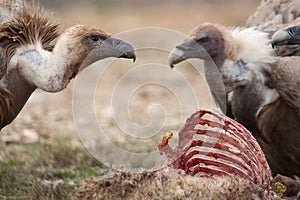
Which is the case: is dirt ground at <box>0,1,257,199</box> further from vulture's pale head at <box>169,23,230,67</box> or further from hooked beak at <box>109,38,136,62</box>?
vulture's pale head at <box>169,23,230,67</box>

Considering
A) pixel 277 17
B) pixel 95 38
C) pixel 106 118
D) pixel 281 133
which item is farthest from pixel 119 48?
pixel 106 118

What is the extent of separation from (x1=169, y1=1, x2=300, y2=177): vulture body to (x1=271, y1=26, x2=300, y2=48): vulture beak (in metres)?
0.20

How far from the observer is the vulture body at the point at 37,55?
5.15 metres

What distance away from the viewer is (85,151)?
734 cm

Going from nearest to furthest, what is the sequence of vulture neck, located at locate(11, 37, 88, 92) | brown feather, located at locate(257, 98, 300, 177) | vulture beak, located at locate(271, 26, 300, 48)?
vulture neck, located at locate(11, 37, 88, 92) → vulture beak, located at locate(271, 26, 300, 48) → brown feather, located at locate(257, 98, 300, 177)

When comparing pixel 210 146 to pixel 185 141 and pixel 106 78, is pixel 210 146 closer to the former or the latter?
pixel 185 141

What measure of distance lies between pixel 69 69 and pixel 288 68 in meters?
1.50

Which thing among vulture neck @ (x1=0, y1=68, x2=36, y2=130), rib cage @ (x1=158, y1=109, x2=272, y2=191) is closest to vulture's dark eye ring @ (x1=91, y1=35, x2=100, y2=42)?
vulture neck @ (x1=0, y1=68, x2=36, y2=130)

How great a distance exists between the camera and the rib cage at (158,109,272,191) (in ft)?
14.3

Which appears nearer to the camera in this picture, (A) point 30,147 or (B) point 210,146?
(B) point 210,146

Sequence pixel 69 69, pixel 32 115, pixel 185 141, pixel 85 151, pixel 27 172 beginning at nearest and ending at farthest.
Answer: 1. pixel 185 141
2. pixel 69 69
3. pixel 27 172
4. pixel 85 151
5. pixel 32 115

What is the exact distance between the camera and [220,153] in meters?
4.46

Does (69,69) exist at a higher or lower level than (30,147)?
higher

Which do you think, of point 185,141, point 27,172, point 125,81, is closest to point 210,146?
point 185,141
